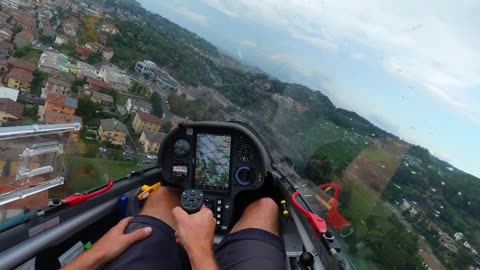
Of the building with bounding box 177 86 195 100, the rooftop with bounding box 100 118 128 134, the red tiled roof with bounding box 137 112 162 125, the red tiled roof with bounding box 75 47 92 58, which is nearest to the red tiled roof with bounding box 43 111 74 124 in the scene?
the rooftop with bounding box 100 118 128 134

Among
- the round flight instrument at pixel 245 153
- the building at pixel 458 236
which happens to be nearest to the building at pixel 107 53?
the round flight instrument at pixel 245 153

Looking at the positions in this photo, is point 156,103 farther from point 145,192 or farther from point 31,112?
point 145,192

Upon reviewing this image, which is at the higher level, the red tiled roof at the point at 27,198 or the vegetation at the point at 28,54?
the vegetation at the point at 28,54

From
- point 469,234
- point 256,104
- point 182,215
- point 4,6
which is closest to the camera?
point 182,215

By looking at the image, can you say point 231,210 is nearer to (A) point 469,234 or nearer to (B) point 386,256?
(B) point 386,256

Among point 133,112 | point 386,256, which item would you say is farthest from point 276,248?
point 133,112

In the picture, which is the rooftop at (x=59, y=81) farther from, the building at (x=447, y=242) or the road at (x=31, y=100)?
the building at (x=447, y=242)
